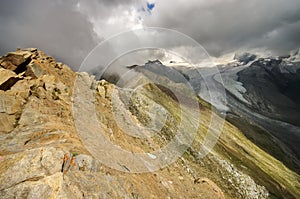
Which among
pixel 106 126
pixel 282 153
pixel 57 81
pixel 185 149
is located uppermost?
pixel 57 81

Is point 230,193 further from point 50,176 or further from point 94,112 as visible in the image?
point 50,176

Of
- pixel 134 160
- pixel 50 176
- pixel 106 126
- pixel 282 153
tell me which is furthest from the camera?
pixel 282 153

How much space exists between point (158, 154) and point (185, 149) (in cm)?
1153

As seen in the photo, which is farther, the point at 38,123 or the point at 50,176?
the point at 38,123

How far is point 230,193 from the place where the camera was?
42.5m

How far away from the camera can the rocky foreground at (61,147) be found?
14727mm

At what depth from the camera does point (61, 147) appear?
17547mm

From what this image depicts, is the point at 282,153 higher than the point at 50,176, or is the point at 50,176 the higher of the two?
the point at 50,176

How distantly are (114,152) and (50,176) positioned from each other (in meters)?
9.65

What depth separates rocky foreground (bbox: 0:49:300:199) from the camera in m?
14.7

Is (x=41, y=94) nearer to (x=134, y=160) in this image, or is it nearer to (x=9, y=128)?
(x=9, y=128)

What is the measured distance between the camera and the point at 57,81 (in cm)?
3027

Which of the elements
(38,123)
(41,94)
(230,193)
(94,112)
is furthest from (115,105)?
(230,193)

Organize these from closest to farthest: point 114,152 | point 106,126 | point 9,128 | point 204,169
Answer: point 9,128 → point 114,152 → point 106,126 → point 204,169
